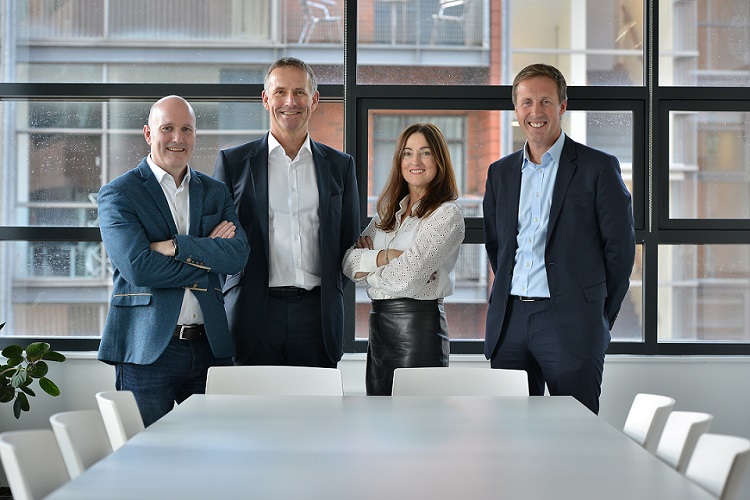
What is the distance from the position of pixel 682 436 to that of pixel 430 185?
1.67 m

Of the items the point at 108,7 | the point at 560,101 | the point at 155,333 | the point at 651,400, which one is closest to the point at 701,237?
the point at 560,101

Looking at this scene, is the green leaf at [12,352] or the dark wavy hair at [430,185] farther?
the green leaf at [12,352]

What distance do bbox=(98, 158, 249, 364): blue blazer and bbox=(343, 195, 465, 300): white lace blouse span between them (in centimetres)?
50

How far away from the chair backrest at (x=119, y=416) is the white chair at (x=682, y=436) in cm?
139

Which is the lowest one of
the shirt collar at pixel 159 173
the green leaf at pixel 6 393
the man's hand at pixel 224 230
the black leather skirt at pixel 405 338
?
the green leaf at pixel 6 393

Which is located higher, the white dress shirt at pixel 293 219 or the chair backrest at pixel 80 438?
the white dress shirt at pixel 293 219

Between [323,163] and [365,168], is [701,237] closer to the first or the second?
[365,168]

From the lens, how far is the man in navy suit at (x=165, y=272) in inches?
118

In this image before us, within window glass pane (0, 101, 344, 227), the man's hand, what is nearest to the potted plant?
window glass pane (0, 101, 344, 227)

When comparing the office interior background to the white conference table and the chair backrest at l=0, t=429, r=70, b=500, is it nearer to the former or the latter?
the white conference table

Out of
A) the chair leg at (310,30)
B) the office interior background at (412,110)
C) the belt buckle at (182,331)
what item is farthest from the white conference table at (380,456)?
the chair leg at (310,30)

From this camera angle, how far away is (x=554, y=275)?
10.6 feet

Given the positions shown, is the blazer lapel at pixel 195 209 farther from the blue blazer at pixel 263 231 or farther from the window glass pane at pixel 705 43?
the window glass pane at pixel 705 43

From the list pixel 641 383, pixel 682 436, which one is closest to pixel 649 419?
pixel 682 436
